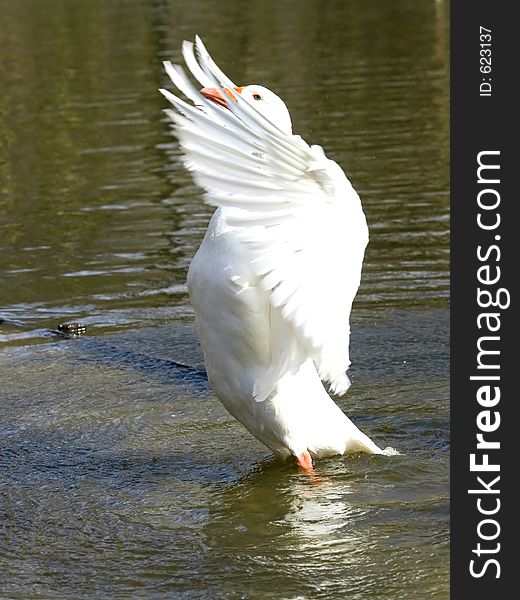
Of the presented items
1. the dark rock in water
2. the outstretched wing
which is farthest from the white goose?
the dark rock in water

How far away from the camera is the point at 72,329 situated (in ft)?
30.5

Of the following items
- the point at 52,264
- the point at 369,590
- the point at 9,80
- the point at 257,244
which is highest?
the point at 9,80

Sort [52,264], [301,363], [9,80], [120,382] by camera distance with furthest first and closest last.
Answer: [9,80]
[52,264]
[120,382]
[301,363]

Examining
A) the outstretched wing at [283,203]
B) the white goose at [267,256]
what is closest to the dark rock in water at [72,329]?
the white goose at [267,256]

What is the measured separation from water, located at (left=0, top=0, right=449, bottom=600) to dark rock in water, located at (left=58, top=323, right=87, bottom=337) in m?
0.09

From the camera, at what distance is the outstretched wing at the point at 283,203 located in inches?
205

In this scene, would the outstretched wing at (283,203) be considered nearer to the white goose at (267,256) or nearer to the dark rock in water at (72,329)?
the white goose at (267,256)

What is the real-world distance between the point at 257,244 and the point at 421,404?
8.04 feet

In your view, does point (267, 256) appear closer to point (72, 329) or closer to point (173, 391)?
point (173, 391)

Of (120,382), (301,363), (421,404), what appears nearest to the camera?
(301,363)

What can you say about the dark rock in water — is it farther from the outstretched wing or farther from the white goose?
the outstretched wing

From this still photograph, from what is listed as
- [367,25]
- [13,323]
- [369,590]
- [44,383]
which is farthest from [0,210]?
[367,25]

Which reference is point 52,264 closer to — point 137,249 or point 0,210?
point 137,249

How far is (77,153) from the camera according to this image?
16422 millimetres
